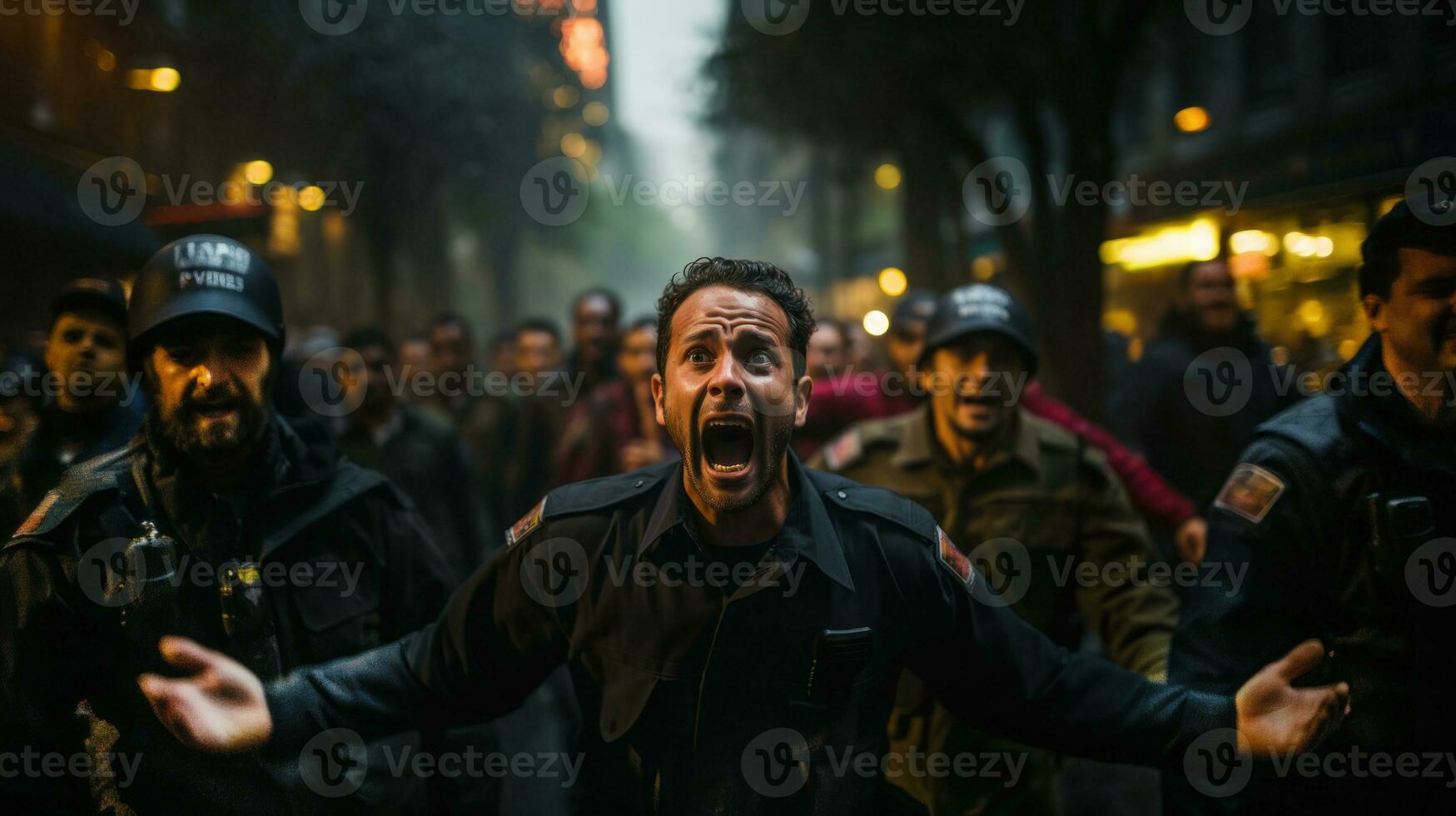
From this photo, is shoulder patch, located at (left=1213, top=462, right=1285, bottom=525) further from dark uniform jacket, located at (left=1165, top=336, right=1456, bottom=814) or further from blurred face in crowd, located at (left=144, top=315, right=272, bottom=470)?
blurred face in crowd, located at (left=144, top=315, right=272, bottom=470)

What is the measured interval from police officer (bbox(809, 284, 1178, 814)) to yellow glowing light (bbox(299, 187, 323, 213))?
459 inches

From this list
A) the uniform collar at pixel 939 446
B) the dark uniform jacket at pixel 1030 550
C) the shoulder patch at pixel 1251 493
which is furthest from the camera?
the uniform collar at pixel 939 446

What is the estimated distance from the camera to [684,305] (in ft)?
8.21

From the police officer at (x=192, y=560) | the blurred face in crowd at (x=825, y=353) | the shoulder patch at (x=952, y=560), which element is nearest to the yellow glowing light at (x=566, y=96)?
the blurred face in crowd at (x=825, y=353)

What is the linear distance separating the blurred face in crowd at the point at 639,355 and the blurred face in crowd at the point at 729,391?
11.2 feet

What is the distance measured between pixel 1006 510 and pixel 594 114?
55526mm

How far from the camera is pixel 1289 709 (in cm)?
232

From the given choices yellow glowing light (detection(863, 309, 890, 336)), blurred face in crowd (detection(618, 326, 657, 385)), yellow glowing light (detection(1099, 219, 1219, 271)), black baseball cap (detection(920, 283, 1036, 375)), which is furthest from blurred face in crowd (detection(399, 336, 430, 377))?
yellow glowing light (detection(863, 309, 890, 336))

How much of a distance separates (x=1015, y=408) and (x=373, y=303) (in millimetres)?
16359

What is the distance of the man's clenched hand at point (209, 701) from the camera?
2.18 m

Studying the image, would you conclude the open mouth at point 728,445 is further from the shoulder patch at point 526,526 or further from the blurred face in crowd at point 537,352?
the blurred face in crowd at point 537,352

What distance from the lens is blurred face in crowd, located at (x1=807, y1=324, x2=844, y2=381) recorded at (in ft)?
21.4

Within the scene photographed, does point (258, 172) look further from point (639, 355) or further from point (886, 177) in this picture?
point (886, 177)

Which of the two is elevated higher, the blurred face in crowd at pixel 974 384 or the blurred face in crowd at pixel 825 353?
the blurred face in crowd at pixel 825 353
